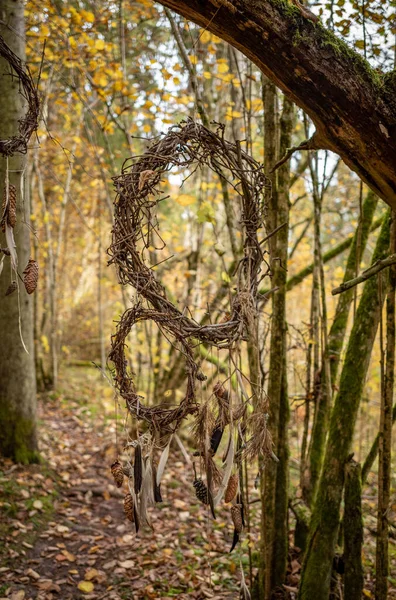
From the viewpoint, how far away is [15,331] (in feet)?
14.6

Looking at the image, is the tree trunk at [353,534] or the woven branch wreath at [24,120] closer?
the woven branch wreath at [24,120]

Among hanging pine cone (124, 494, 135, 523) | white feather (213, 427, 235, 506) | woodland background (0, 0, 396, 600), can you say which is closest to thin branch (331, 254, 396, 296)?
woodland background (0, 0, 396, 600)

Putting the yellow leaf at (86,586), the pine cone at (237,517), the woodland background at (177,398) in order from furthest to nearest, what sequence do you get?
the yellow leaf at (86,586), the woodland background at (177,398), the pine cone at (237,517)

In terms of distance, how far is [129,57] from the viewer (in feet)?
25.1

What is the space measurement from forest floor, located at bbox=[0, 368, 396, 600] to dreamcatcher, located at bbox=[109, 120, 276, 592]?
955mm

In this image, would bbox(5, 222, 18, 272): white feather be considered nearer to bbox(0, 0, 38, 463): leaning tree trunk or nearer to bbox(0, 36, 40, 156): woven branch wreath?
bbox(0, 36, 40, 156): woven branch wreath

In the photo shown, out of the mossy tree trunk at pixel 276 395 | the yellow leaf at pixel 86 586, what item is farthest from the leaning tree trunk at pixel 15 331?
the mossy tree trunk at pixel 276 395

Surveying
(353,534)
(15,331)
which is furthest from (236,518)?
(15,331)

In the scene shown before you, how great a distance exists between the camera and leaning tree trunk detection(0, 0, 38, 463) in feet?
13.9

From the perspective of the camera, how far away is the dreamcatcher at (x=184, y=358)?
161 cm

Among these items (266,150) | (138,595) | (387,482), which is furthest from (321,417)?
(266,150)

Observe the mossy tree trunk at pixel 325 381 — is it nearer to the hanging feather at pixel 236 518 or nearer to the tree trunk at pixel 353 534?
the tree trunk at pixel 353 534

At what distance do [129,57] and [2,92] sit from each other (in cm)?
397

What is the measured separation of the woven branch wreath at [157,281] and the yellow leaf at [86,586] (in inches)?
90.5
